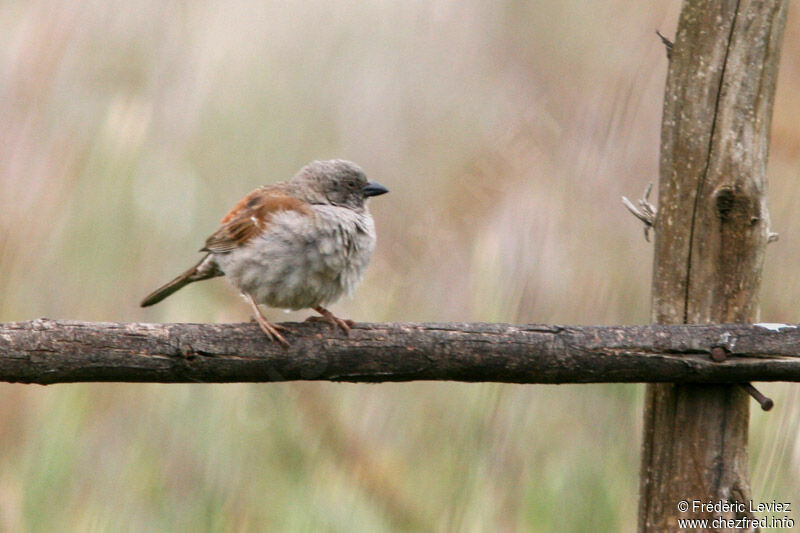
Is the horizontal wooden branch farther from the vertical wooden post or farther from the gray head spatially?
the gray head

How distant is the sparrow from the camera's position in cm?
293

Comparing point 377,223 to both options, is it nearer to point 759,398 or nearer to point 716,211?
point 716,211

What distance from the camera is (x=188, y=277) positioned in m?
3.26

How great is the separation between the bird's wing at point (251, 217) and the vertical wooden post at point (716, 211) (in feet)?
4.18

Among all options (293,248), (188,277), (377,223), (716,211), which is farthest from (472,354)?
(377,223)

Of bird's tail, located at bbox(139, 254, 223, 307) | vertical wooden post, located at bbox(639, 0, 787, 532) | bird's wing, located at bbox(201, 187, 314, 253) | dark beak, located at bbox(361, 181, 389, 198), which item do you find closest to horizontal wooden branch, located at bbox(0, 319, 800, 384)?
vertical wooden post, located at bbox(639, 0, 787, 532)

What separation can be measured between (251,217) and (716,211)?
1559 millimetres

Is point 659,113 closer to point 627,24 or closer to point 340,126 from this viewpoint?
point 627,24

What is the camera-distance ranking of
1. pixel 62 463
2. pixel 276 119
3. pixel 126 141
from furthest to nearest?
pixel 276 119 → pixel 126 141 → pixel 62 463

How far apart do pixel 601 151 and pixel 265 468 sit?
6.64ft

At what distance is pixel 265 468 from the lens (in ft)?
11.9

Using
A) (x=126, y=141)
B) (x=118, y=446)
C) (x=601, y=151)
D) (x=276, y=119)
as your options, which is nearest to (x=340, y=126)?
(x=276, y=119)

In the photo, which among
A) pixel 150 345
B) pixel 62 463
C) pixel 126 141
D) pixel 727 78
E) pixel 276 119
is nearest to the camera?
pixel 150 345

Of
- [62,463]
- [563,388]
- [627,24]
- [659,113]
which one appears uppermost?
[627,24]
